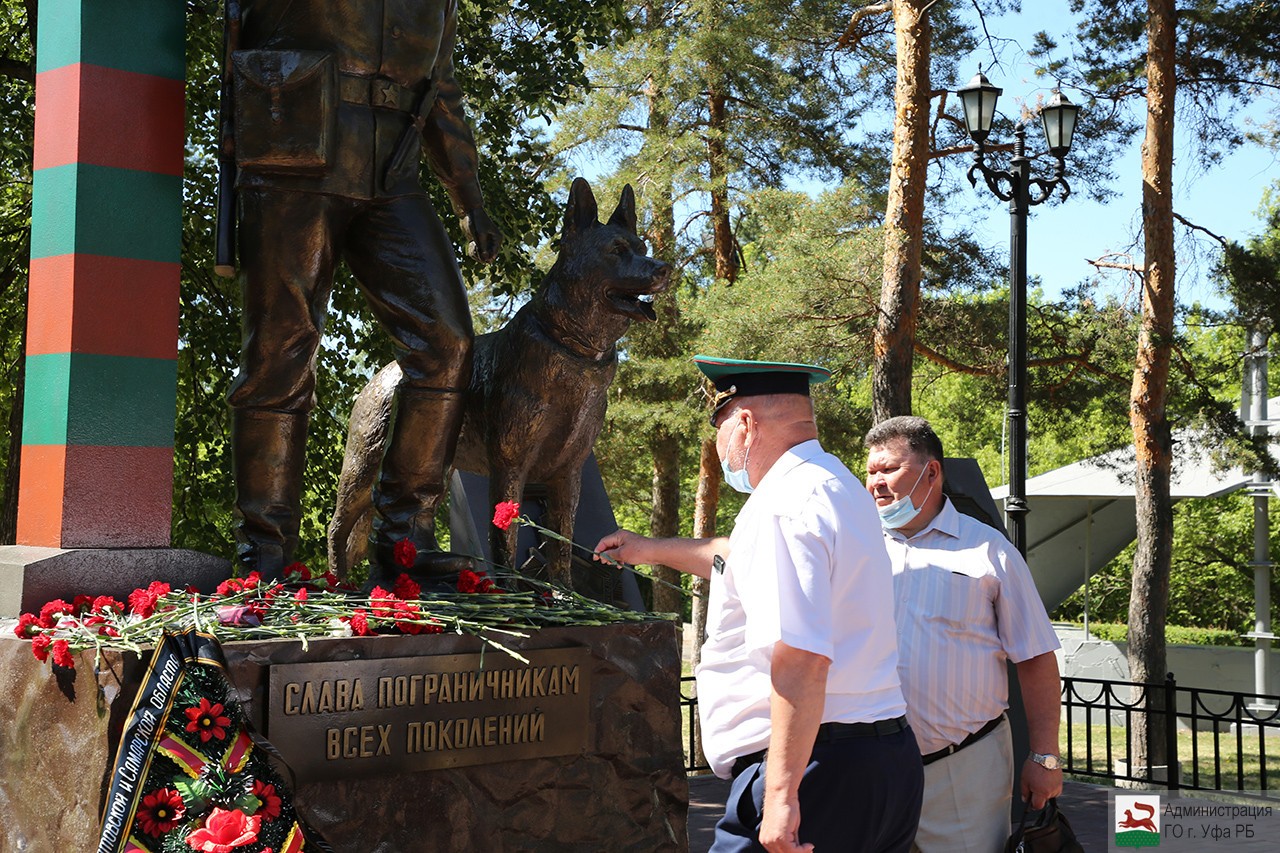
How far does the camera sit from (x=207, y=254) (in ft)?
32.8

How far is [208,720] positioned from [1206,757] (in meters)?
13.4

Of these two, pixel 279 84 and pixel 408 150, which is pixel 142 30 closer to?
pixel 279 84

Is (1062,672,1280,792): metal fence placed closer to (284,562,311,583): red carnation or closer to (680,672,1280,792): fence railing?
(680,672,1280,792): fence railing

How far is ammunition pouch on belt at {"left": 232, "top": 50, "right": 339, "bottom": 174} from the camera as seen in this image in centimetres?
397

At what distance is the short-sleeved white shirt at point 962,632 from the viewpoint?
3982mm

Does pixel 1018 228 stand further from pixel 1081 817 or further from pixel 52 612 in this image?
pixel 52 612

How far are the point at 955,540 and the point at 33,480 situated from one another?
117 inches

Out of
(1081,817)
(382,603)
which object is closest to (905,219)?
(1081,817)

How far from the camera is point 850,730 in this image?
292 centimetres

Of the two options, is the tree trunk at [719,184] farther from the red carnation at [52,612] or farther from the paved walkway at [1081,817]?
the red carnation at [52,612]

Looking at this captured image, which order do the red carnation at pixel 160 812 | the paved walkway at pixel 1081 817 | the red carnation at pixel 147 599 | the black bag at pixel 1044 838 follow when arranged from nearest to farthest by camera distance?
the red carnation at pixel 160 812
the red carnation at pixel 147 599
the black bag at pixel 1044 838
the paved walkway at pixel 1081 817

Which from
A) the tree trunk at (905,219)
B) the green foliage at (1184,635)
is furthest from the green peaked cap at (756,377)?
the green foliage at (1184,635)

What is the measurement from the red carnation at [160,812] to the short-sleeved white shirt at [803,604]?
1.26 meters

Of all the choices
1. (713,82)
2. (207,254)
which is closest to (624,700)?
(207,254)
